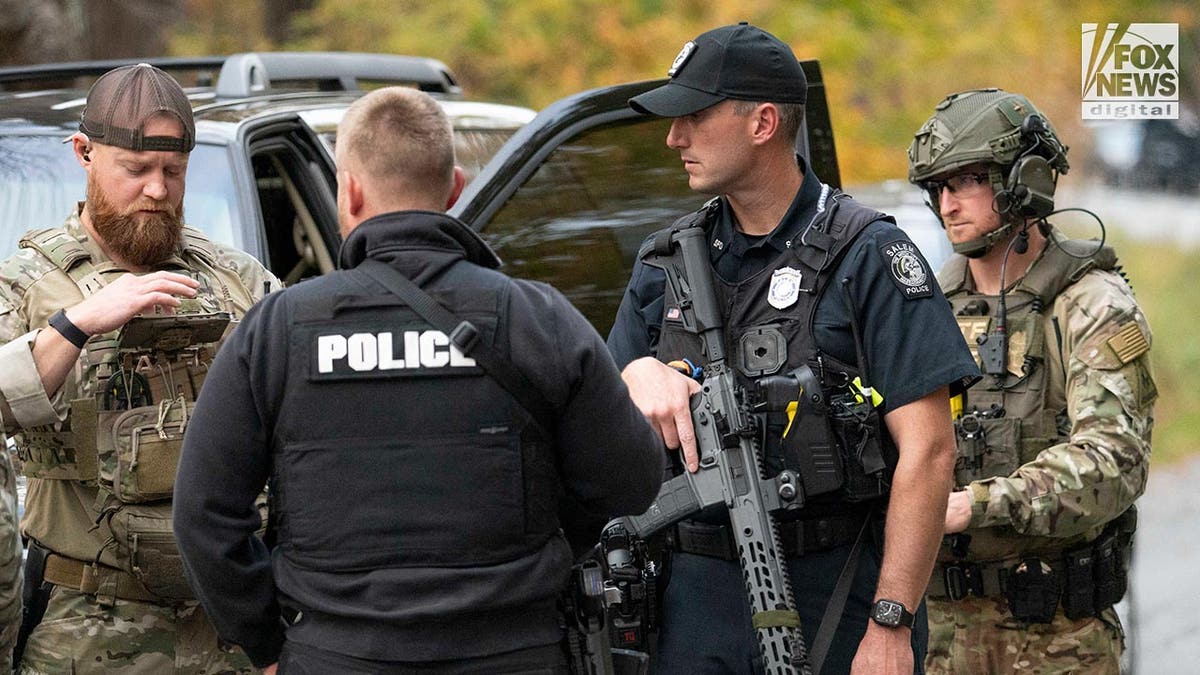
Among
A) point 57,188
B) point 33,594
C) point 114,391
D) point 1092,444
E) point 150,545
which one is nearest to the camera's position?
point 150,545

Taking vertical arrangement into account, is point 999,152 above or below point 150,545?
above

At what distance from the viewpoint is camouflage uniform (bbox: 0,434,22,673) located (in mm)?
2943

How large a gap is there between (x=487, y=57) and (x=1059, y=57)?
4.65m

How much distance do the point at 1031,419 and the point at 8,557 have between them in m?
2.55

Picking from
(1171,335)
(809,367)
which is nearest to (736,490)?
(809,367)

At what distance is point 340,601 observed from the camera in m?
2.60

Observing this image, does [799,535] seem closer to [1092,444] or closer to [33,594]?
[1092,444]

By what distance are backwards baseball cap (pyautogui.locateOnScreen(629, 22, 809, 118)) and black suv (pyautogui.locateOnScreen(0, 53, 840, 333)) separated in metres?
1.09

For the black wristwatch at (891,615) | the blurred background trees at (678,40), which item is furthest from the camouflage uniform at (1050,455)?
the blurred background trees at (678,40)

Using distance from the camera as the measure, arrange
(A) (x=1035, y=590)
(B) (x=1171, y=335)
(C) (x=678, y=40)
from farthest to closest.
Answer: (B) (x=1171, y=335), (C) (x=678, y=40), (A) (x=1035, y=590)

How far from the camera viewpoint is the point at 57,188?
450 cm

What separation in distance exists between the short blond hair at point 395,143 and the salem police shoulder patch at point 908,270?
103 centimetres

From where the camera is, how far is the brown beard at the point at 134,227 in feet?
11.1

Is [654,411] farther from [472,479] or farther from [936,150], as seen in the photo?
[936,150]
